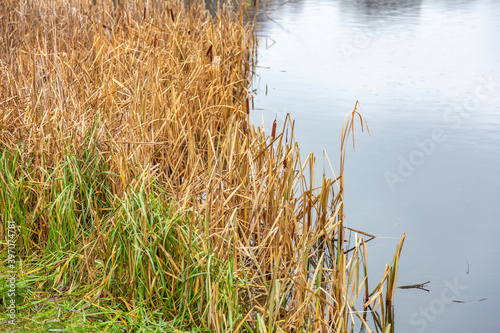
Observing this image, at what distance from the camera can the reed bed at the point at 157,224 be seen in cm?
244

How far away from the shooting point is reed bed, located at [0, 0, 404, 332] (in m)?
2.44

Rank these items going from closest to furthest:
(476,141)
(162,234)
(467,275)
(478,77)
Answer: (162,234), (467,275), (476,141), (478,77)

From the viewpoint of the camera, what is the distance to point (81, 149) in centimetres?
322

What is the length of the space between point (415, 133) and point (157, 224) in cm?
417

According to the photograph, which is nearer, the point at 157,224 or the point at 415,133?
the point at 157,224

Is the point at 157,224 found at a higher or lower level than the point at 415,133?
higher

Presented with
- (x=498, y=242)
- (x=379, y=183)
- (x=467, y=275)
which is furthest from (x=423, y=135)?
(x=467, y=275)

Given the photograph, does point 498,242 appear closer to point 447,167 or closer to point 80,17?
point 447,167

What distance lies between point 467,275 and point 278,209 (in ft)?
A: 4.88

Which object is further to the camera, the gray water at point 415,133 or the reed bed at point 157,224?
the gray water at point 415,133

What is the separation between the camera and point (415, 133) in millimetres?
6031

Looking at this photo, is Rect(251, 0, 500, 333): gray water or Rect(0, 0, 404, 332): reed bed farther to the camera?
Rect(251, 0, 500, 333): gray water

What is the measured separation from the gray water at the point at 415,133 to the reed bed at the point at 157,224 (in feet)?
1.85

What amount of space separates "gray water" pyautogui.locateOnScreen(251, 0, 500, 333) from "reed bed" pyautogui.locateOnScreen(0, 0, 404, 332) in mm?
564
